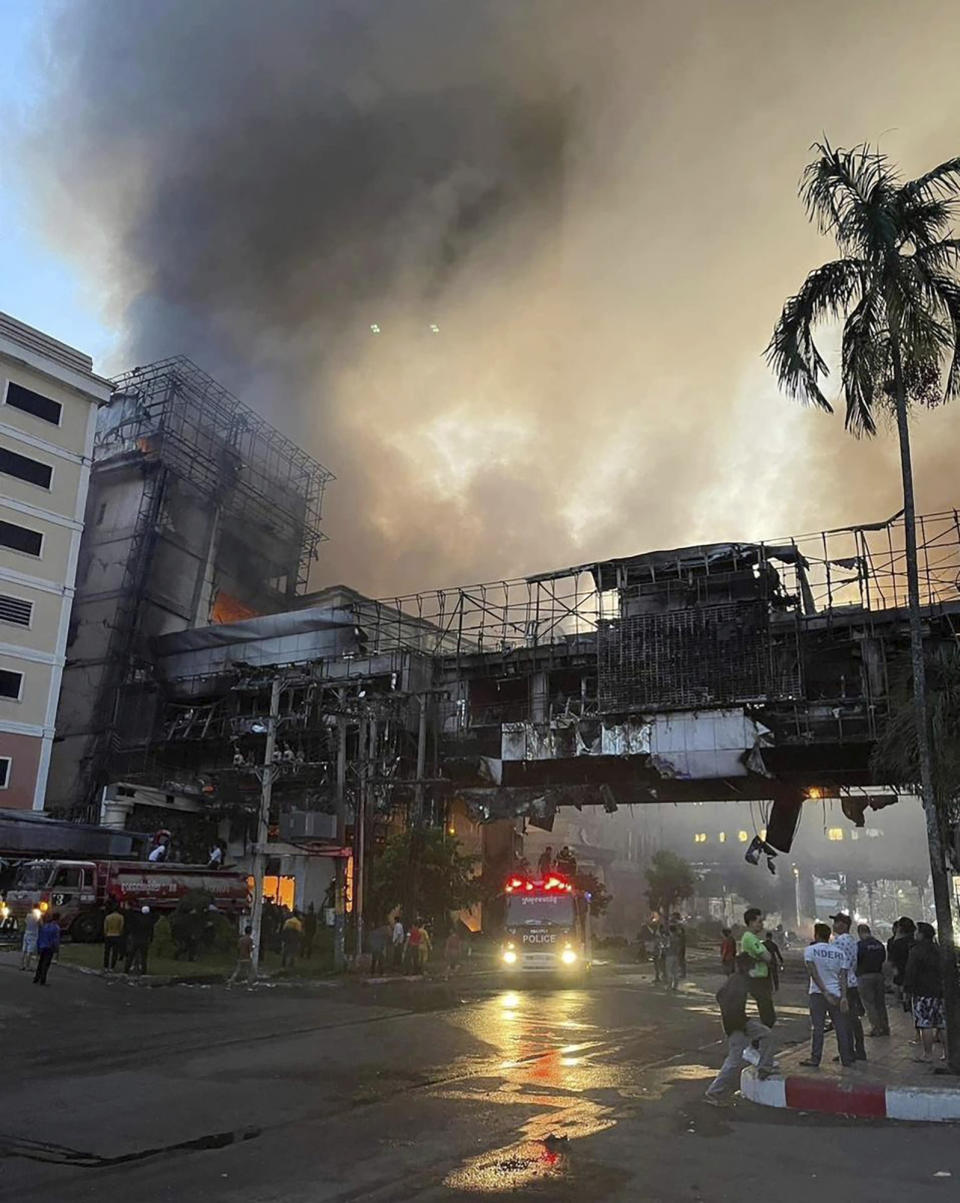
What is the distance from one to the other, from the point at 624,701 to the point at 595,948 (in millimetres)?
17231

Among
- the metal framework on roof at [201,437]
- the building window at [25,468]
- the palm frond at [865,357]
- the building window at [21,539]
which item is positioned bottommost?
the palm frond at [865,357]

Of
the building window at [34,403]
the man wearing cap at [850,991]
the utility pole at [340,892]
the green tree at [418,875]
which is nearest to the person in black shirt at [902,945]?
the man wearing cap at [850,991]

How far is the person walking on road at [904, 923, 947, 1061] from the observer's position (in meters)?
12.3

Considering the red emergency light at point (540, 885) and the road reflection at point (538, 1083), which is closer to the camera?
the road reflection at point (538, 1083)

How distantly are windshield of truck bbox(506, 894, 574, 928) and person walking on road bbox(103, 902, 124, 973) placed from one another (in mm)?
11196

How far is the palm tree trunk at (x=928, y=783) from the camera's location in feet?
35.6

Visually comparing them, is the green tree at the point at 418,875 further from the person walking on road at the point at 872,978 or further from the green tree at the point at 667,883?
the green tree at the point at 667,883

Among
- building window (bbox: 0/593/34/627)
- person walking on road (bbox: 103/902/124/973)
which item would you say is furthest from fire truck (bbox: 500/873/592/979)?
building window (bbox: 0/593/34/627)

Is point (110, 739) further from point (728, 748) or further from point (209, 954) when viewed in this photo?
point (728, 748)

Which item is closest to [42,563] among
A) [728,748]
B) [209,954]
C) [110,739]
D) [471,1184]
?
[110,739]

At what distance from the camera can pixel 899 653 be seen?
33.3 meters

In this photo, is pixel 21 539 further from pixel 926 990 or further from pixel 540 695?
pixel 926 990

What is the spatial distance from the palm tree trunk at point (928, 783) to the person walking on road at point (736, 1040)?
243cm

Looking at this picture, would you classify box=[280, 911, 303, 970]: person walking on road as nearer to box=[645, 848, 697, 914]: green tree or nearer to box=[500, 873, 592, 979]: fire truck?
box=[500, 873, 592, 979]: fire truck
